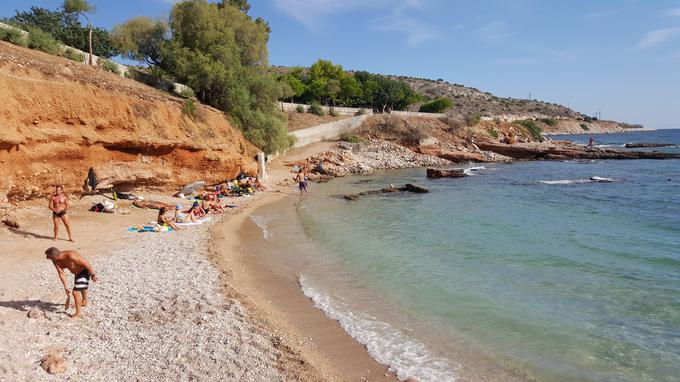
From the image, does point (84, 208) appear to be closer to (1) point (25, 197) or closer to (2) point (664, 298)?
(1) point (25, 197)

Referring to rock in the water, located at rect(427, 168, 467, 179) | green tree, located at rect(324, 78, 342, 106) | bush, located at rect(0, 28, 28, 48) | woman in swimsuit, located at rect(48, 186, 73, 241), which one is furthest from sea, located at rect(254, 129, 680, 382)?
green tree, located at rect(324, 78, 342, 106)

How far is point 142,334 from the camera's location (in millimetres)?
7016

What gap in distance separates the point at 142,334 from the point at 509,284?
25.4ft

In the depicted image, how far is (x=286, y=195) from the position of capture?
24.3m

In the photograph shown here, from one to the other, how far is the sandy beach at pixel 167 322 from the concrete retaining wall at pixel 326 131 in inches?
1174

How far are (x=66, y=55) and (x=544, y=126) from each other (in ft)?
373

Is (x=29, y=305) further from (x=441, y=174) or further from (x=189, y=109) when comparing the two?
(x=441, y=174)

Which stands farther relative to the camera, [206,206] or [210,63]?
[210,63]

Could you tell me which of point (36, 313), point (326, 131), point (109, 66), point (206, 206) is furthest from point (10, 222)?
point (326, 131)

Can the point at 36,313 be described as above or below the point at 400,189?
below

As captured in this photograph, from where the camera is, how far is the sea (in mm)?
6871

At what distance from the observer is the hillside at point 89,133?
44.3ft

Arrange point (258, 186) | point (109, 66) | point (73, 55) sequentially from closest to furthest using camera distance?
point (73, 55) → point (258, 186) → point (109, 66)

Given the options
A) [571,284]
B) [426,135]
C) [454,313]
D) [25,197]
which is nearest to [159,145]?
[25,197]
